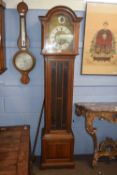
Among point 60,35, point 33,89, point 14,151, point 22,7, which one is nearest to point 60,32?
point 60,35

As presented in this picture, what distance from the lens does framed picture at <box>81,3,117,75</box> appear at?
2320mm

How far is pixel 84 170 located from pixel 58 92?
102 centimetres

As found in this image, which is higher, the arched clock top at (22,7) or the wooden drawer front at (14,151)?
the arched clock top at (22,7)

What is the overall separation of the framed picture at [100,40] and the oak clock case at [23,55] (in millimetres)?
661

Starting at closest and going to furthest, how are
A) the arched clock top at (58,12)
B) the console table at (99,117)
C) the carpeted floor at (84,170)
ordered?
the arched clock top at (58,12) < the console table at (99,117) < the carpeted floor at (84,170)

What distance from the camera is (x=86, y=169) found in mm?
2457

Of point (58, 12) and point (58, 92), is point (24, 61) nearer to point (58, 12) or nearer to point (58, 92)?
point (58, 92)

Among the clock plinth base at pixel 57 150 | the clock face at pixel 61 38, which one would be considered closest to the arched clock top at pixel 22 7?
the clock face at pixel 61 38

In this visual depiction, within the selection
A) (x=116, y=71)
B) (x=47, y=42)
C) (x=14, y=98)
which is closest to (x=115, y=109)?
(x=116, y=71)

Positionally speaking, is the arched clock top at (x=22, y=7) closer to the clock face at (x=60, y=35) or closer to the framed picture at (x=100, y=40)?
the clock face at (x=60, y=35)

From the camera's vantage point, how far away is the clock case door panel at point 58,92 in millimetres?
2180

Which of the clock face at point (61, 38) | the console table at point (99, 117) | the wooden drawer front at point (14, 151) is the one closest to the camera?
the wooden drawer front at point (14, 151)

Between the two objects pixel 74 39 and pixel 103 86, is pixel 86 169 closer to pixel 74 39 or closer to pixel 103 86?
pixel 103 86

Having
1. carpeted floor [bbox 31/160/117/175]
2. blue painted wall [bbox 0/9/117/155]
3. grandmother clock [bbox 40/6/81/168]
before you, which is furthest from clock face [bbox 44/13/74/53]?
carpeted floor [bbox 31/160/117/175]
